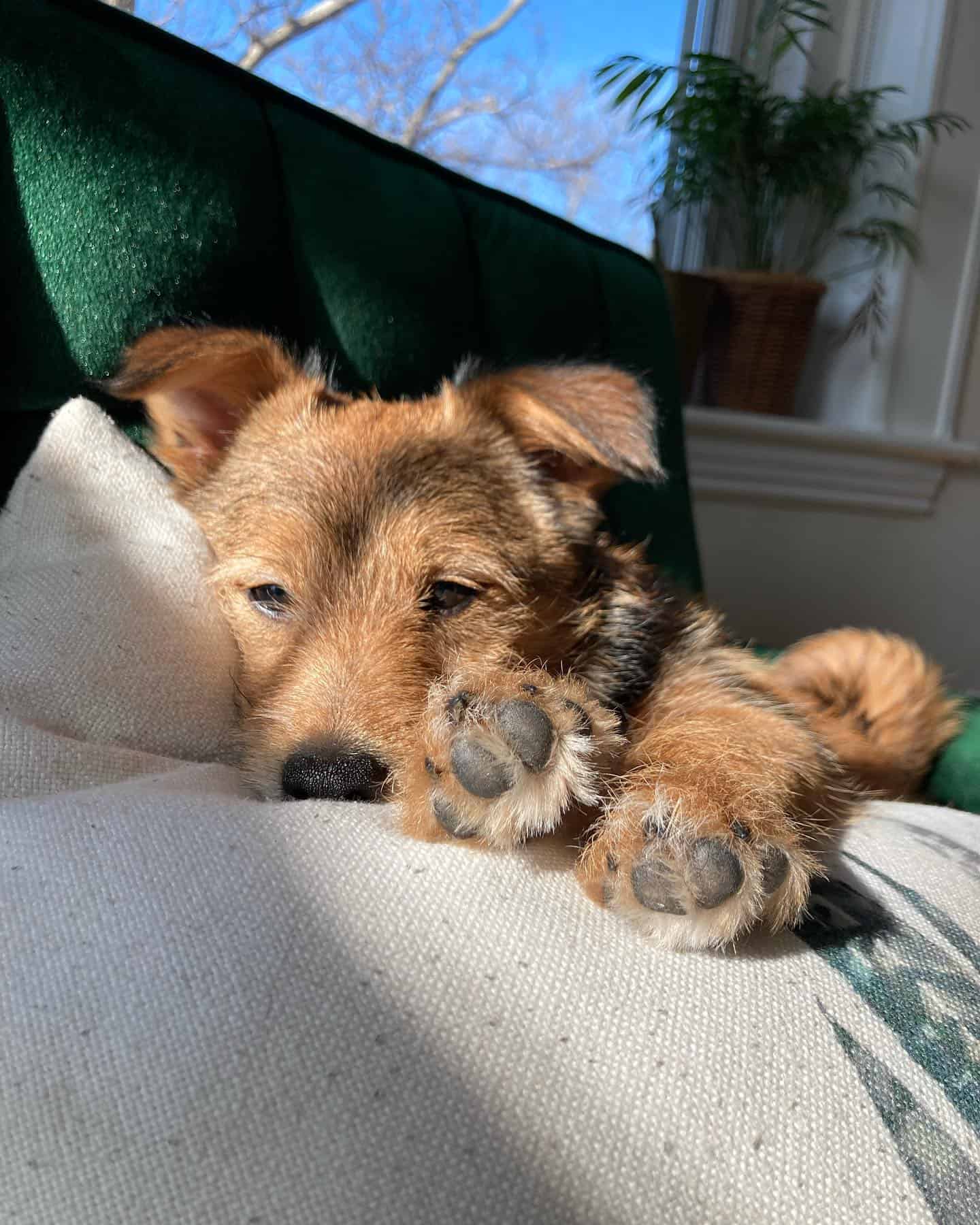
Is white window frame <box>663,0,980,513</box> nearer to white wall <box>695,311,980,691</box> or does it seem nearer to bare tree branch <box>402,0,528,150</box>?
white wall <box>695,311,980,691</box>

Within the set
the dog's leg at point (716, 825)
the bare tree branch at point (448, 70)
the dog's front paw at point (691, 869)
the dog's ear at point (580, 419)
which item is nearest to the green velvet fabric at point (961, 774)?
the dog's leg at point (716, 825)

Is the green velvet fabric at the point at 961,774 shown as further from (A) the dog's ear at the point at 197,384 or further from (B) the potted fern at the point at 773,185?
(B) the potted fern at the point at 773,185

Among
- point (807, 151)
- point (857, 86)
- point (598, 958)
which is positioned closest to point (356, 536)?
point (598, 958)

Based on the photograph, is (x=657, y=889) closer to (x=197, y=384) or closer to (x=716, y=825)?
(x=716, y=825)

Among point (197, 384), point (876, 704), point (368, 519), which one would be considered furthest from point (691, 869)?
point (876, 704)

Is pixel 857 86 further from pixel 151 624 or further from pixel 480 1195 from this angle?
pixel 480 1195

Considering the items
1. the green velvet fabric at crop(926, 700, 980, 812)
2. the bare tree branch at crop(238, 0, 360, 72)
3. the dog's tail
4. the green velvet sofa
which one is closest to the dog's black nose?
the green velvet sofa
